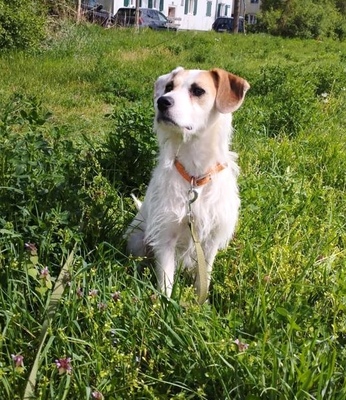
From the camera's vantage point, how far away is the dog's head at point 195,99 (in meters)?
2.76

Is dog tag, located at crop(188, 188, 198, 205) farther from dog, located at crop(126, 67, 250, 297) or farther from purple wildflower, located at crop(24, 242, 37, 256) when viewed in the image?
purple wildflower, located at crop(24, 242, 37, 256)

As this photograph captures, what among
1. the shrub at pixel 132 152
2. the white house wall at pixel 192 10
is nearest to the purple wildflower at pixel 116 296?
the shrub at pixel 132 152

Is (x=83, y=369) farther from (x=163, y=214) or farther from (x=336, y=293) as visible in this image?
(x=336, y=293)

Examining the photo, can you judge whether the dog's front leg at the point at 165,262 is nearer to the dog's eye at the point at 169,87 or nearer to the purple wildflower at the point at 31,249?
the purple wildflower at the point at 31,249

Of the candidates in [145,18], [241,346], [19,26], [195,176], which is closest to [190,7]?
[145,18]

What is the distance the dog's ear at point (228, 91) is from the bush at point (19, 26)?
857 centimetres

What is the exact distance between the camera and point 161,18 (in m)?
32.2

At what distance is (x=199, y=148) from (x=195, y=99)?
270mm

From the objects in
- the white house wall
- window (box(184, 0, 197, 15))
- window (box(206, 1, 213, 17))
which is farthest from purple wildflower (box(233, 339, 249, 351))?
window (box(206, 1, 213, 17))

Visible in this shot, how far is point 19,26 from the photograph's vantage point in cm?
1068

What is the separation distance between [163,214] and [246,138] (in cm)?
271

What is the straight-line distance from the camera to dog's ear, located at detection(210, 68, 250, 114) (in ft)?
9.52

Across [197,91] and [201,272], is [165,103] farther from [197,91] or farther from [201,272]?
[201,272]

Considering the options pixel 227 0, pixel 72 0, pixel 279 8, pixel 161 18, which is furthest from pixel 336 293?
pixel 227 0
